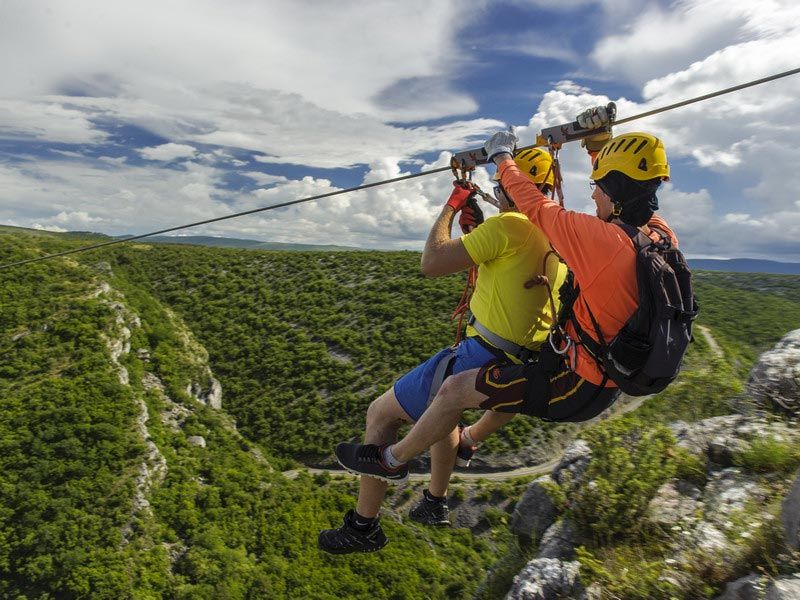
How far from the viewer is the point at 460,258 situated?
3.97m

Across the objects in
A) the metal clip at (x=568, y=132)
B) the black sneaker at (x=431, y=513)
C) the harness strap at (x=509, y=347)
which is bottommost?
the black sneaker at (x=431, y=513)

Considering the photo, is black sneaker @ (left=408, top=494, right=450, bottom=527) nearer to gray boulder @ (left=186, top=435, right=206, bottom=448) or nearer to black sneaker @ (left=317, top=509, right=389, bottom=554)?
black sneaker @ (left=317, top=509, right=389, bottom=554)

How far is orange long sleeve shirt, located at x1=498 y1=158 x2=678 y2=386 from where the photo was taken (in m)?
3.08

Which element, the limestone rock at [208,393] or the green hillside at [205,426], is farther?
the limestone rock at [208,393]

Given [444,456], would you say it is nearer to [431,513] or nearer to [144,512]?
[431,513]

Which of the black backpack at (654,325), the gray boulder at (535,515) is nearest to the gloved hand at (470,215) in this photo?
the black backpack at (654,325)

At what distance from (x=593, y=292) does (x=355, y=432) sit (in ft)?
143

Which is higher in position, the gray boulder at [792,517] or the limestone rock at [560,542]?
the gray boulder at [792,517]

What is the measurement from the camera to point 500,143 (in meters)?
4.38

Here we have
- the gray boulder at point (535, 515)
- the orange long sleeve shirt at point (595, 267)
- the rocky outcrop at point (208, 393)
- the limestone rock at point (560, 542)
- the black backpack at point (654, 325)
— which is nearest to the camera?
the black backpack at point (654, 325)

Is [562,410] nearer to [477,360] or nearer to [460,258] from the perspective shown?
[477,360]

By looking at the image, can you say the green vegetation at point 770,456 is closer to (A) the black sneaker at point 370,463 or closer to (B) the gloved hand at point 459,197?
(A) the black sneaker at point 370,463

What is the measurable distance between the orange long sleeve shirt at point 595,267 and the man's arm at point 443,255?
2.31 ft

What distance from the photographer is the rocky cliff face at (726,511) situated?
3.36 metres
